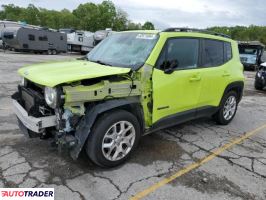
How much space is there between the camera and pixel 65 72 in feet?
12.3

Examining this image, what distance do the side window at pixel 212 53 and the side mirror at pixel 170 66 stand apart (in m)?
0.95

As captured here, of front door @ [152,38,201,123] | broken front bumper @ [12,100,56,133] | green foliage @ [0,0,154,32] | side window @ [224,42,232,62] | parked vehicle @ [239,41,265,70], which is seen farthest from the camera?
green foliage @ [0,0,154,32]

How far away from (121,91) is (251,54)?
21130 millimetres

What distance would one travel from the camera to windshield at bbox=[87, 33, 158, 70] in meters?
4.29

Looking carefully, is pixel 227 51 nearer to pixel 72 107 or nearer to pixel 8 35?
pixel 72 107

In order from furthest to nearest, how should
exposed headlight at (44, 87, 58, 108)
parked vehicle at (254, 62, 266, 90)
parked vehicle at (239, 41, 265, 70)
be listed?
1. parked vehicle at (239, 41, 265, 70)
2. parked vehicle at (254, 62, 266, 90)
3. exposed headlight at (44, 87, 58, 108)

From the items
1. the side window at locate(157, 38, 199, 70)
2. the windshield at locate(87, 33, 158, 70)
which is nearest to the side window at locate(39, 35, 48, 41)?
the windshield at locate(87, 33, 158, 70)

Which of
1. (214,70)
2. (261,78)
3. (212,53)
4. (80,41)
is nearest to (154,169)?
(214,70)

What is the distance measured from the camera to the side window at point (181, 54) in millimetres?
4367

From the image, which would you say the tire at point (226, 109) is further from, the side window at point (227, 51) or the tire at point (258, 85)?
the tire at point (258, 85)

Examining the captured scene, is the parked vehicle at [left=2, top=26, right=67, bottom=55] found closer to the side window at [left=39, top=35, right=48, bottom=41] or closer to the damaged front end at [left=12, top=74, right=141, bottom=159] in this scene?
the side window at [left=39, top=35, right=48, bottom=41]

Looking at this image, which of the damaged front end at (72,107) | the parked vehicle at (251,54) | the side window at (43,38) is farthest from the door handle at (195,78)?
the side window at (43,38)

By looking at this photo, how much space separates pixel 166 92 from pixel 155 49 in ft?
2.15

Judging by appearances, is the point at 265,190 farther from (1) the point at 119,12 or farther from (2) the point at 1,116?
(1) the point at 119,12
